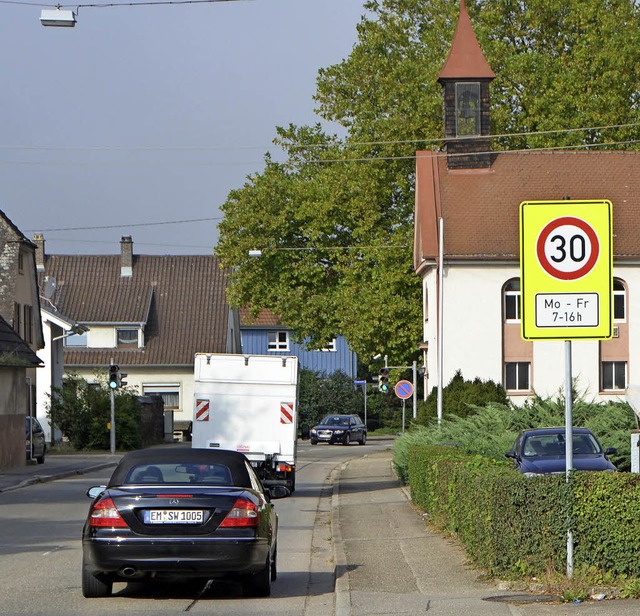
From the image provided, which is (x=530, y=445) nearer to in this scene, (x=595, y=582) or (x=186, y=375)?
(x=595, y=582)

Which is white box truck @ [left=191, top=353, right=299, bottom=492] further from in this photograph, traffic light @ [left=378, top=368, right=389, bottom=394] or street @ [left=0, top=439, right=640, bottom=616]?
traffic light @ [left=378, top=368, right=389, bottom=394]

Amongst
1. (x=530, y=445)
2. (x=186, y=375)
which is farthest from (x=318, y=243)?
(x=530, y=445)

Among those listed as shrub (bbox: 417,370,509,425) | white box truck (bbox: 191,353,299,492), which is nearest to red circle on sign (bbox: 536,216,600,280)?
white box truck (bbox: 191,353,299,492)

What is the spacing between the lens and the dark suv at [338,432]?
59.1 meters

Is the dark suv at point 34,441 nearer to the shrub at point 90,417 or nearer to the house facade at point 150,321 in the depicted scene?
the shrub at point 90,417

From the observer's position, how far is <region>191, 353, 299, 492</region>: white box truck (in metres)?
26.2

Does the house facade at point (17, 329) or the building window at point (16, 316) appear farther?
the building window at point (16, 316)

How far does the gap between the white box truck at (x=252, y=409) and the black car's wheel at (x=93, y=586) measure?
583 inches

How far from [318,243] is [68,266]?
91.5 feet

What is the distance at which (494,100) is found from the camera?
4656 cm

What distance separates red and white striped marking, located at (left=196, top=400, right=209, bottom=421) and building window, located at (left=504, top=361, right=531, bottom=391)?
19.3 metres

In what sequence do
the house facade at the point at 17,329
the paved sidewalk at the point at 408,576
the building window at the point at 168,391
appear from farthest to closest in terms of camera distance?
the building window at the point at 168,391, the house facade at the point at 17,329, the paved sidewalk at the point at 408,576

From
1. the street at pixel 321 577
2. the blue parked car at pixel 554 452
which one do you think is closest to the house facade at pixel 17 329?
the street at pixel 321 577

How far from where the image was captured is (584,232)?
1077cm
